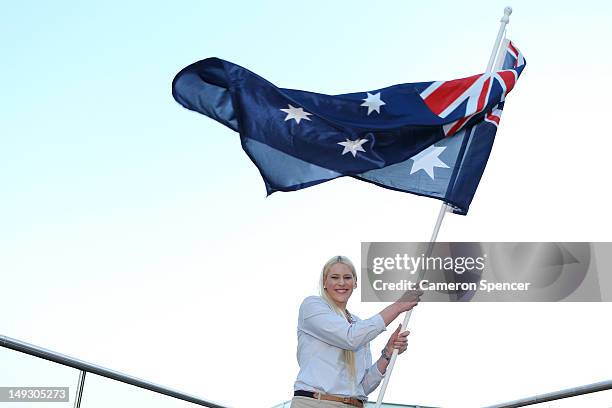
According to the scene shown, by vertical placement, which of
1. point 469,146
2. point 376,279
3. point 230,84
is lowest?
point 469,146

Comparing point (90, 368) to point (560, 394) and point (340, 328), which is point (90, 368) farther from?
point (560, 394)

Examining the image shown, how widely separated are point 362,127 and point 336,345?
184 centimetres

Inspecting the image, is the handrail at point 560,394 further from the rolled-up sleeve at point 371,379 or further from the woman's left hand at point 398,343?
the rolled-up sleeve at point 371,379

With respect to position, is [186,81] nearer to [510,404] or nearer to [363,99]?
[363,99]

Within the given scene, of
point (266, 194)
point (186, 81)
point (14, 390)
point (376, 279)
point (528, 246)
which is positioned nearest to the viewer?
point (14, 390)

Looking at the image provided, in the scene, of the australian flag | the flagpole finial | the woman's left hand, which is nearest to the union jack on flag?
the australian flag

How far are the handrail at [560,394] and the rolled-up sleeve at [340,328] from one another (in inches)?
52.2

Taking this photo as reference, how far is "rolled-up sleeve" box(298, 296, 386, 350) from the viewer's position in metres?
3.55

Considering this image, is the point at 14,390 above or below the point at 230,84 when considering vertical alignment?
below

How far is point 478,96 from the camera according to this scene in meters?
5.12

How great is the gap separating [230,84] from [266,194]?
74 centimetres

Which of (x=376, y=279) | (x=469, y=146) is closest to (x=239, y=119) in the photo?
(x=469, y=146)

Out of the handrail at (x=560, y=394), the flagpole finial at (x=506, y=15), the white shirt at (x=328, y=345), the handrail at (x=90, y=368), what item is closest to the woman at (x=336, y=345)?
the white shirt at (x=328, y=345)

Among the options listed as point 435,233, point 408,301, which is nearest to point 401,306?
point 408,301
